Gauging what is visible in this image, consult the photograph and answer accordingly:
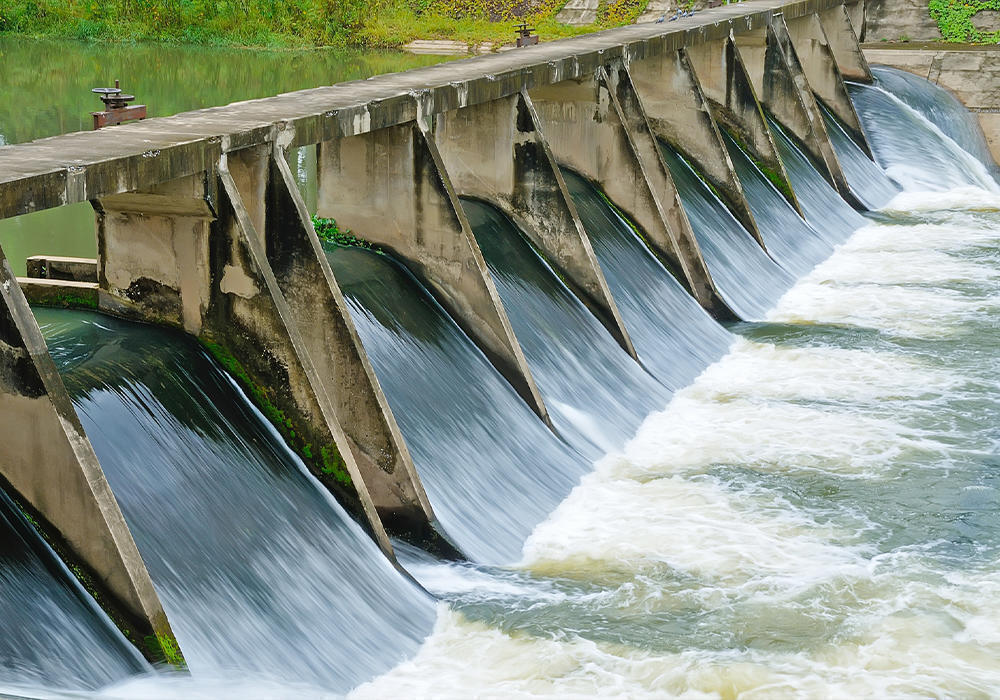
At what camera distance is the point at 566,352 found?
1335 cm

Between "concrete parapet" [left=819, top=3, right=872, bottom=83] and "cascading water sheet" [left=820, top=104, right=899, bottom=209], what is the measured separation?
7.00 ft

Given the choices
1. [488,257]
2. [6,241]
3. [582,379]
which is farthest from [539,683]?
[6,241]

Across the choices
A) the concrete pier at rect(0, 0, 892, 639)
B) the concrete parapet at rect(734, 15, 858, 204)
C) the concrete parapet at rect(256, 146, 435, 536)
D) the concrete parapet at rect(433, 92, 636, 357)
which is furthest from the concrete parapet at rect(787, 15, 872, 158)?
the concrete parapet at rect(256, 146, 435, 536)

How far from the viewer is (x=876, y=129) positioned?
25578mm

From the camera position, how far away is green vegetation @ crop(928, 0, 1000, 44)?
29.7m

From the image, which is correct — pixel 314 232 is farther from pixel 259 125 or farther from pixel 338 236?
pixel 338 236

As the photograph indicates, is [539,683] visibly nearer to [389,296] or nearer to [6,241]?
[389,296]

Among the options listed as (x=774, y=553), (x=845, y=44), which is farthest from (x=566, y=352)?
(x=845, y=44)

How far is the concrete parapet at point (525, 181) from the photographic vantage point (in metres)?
14.1

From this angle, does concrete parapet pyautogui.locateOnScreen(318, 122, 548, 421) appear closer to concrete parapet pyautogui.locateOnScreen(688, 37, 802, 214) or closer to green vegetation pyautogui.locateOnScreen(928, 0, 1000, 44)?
concrete parapet pyautogui.locateOnScreen(688, 37, 802, 214)

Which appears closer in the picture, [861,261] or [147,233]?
[147,233]

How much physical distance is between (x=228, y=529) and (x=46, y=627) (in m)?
1.52

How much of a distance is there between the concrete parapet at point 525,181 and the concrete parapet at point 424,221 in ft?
7.18

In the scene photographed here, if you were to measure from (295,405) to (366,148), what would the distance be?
3.34m
